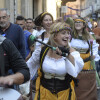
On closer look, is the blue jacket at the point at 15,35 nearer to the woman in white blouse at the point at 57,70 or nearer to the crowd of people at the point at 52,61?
the crowd of people at the point at 52,61

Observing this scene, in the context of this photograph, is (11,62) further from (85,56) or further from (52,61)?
(85,56)

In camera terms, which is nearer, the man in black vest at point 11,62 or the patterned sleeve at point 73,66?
the man in black vest at point 11,62

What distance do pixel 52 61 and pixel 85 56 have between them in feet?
6.57

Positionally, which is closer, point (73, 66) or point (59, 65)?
point (73, 66)

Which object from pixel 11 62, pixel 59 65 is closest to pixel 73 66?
pixel 59 65

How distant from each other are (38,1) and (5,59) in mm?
19045

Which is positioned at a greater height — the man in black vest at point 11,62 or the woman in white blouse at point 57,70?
the man in black vest at point 11,62

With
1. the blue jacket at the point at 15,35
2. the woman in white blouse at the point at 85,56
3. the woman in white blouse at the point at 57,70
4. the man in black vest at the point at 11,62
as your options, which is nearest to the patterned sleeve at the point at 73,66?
the woman in white blouse at the point at 57,70

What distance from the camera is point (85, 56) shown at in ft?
19.1

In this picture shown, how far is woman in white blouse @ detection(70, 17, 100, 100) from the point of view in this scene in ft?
18.1

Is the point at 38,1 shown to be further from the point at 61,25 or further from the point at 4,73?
the point at 4,73

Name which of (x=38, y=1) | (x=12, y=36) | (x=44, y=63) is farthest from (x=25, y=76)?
(x=38, y=1)

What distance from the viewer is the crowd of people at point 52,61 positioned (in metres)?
2.71

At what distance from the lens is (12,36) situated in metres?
5.59
